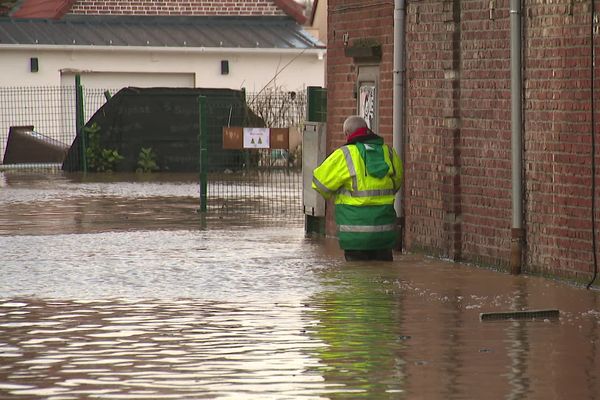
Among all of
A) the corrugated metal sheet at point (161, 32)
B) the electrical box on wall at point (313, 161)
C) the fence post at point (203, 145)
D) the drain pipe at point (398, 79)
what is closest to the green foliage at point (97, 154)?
the corrugated metal sheet at point (161, 32)

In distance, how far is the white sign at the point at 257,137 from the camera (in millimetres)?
22438

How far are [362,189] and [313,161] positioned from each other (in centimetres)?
428

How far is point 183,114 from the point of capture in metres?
34.8

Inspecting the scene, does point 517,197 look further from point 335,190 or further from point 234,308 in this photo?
point 234,308

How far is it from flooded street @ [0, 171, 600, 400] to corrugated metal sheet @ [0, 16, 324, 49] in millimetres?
23517

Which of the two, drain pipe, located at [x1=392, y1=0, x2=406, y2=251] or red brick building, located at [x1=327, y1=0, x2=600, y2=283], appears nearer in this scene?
red brick building, located at [x1=327, y1=0, x2=600, y2=283]

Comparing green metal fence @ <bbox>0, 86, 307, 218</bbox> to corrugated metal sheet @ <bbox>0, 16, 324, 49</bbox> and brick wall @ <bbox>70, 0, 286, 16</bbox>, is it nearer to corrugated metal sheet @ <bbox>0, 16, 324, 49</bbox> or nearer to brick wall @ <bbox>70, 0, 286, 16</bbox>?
corrugated metal sheet @ <bbox>0, 16, 324, 49</bbox>

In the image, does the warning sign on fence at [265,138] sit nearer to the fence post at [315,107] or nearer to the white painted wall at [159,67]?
the fence post at [315,107]

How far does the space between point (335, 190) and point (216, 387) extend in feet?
21.0

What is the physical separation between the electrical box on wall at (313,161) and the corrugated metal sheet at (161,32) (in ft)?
75.1

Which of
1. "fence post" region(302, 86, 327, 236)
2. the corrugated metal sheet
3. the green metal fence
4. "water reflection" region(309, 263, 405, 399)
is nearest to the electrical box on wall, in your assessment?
"fence post" region(302, 86, 327, 236)

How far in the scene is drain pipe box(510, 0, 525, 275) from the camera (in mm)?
14812

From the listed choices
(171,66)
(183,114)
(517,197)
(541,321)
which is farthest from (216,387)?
(171,66)

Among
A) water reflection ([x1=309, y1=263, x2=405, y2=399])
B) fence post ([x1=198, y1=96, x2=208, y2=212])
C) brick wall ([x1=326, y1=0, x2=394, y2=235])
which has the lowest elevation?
water reflection ([x1=309, y1=263, x2=405, y2=399])
